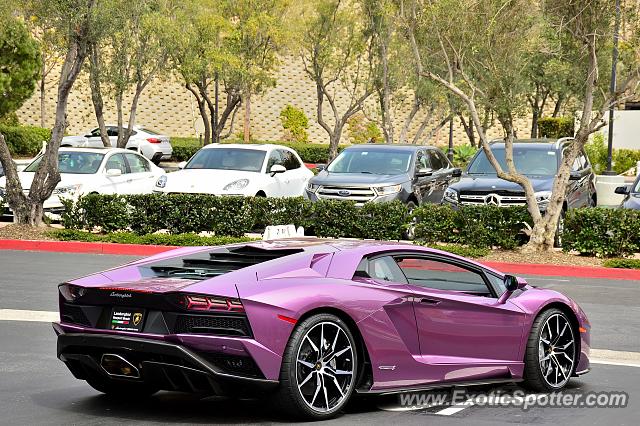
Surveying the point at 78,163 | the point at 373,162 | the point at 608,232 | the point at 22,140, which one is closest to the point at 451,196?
the point at 373,162

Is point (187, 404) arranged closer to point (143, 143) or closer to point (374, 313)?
point (374, 313)

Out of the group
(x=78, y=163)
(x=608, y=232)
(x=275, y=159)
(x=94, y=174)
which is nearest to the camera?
(x=608, y=232)

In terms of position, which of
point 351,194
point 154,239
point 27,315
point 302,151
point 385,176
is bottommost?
point 154,239

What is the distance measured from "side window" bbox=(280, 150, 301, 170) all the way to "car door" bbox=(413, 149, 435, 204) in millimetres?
3031

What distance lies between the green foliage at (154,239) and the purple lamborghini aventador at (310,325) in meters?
12.0

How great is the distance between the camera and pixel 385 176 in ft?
76.1

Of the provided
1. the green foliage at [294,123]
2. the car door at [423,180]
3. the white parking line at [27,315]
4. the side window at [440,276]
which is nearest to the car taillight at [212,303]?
the side window at [440,276]

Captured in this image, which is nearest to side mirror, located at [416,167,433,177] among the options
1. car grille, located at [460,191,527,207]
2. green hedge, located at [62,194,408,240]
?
car grille, located at [460,191,527,207]

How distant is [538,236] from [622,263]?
148 cm

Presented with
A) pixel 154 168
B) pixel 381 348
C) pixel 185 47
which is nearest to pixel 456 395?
pixel 381 348

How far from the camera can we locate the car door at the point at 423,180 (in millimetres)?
23541

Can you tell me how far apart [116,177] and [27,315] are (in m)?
13.0

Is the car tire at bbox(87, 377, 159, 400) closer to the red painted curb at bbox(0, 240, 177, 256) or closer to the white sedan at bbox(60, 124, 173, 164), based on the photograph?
the red painted curb at bbox(0, 240, 177, 256)

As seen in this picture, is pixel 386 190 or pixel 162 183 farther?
pixel 162 183
